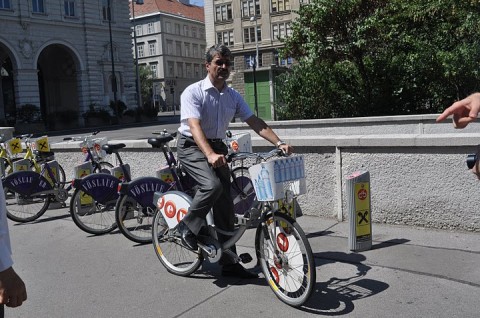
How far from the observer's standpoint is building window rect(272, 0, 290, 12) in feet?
242

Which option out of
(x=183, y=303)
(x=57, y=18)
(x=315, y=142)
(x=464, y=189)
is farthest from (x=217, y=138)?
(x=57, y=18)

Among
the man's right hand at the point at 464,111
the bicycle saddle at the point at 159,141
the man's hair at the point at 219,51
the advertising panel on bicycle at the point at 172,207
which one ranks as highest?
the man's hair at the point at 219,51

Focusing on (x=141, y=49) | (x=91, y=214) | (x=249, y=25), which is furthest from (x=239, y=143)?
(x=141, y=49)

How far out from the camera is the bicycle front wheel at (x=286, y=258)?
412cm

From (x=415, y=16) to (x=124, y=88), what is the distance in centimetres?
4420

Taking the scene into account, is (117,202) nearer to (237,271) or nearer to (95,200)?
(95,200)

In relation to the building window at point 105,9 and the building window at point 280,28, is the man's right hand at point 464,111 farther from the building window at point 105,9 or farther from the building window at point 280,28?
the building window at point 280,28

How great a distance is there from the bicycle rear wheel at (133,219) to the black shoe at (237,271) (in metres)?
1.63

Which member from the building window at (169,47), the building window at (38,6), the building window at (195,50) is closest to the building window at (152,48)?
the building window at (169,47)

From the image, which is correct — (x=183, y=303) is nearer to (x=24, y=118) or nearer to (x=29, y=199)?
(x=29, y=199)

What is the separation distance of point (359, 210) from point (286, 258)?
157 cm

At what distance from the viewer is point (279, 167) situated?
412 centimetres

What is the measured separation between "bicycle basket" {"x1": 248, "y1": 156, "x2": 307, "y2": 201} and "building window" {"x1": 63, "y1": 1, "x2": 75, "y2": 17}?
50359 mm

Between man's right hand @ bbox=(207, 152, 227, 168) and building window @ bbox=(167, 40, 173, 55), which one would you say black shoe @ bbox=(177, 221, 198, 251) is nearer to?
man's right hand @ bbox=(207, 152, 227, 168)
